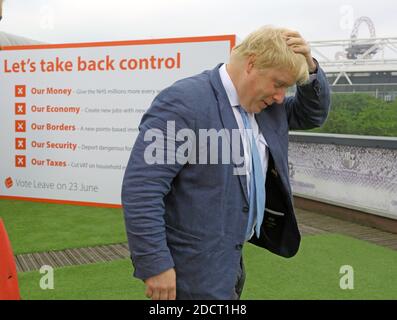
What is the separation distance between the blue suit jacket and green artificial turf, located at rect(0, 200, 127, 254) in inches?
138

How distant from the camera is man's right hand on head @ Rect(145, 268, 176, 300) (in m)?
1.52

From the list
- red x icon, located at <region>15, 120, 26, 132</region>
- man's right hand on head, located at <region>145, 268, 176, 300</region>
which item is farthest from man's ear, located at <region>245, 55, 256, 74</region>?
red x icon, located at <region>15, 120, 26, 132</region>

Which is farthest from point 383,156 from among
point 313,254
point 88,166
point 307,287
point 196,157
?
point 196,157

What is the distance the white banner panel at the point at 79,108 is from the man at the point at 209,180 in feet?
15.2

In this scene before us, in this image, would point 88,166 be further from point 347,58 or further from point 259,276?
point 347,58

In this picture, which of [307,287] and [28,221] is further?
[28,221]

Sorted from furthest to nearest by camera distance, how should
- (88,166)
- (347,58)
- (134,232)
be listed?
(347,58)
(88,166)
(134,232)

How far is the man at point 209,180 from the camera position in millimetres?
1513

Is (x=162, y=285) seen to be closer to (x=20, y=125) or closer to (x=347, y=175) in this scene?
(x=347, y=175)

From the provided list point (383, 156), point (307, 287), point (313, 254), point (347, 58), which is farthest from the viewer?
point (347, 58)

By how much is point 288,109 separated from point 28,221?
4791mm

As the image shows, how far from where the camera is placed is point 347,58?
25.1 feet

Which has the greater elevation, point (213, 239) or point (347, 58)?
point (347, 58)

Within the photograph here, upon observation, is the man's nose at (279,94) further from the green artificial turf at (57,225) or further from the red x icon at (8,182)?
the red x icon at (8,182)
